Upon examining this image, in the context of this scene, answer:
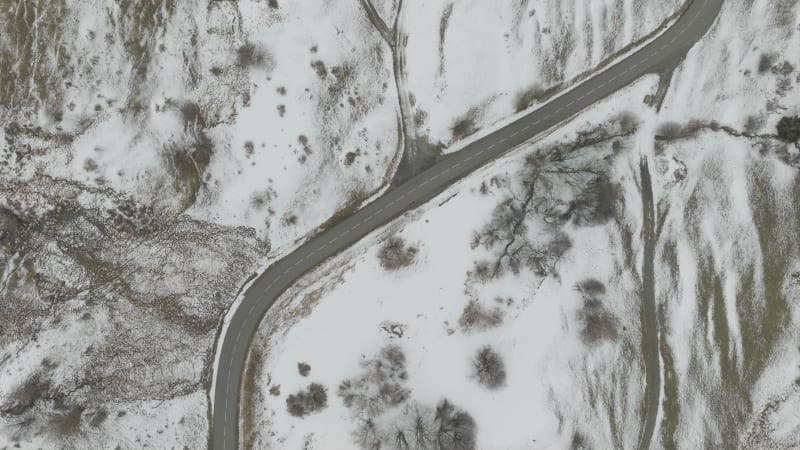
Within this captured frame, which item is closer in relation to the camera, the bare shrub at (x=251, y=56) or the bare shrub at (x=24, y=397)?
the bare shrub at (x=24, y=397)

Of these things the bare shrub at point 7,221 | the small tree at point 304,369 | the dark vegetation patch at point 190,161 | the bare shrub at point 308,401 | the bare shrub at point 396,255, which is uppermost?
the dark vegetation patch at point 190,161

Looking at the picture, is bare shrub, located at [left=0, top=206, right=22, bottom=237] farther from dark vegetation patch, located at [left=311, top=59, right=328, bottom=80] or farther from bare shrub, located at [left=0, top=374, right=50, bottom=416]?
dark vegetation patch, located at [left=311, top=59, right=328, bottom=80]

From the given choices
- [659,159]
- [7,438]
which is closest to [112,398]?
[7,438]

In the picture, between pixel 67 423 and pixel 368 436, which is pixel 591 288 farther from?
pixel 67 423

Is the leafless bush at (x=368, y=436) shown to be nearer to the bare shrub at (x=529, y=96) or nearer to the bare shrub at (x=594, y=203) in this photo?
the bare shrub at (x=594, y=203)

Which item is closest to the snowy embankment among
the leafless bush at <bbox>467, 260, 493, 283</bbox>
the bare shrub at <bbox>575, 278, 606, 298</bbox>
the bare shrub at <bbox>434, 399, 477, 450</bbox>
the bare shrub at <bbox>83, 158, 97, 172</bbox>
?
the bare shrub at <bbox>575, 278, 606, 298</bbox>

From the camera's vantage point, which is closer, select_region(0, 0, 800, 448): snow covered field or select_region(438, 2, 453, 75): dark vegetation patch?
select_region(0, 0, 800, 448): snow covered field

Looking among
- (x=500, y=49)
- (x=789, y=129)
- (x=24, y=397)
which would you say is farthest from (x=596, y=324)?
(x=24, y=397)

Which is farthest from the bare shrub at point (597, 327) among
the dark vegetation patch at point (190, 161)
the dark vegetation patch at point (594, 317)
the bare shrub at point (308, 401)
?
the dark vegetation patch at point (190, 161)
